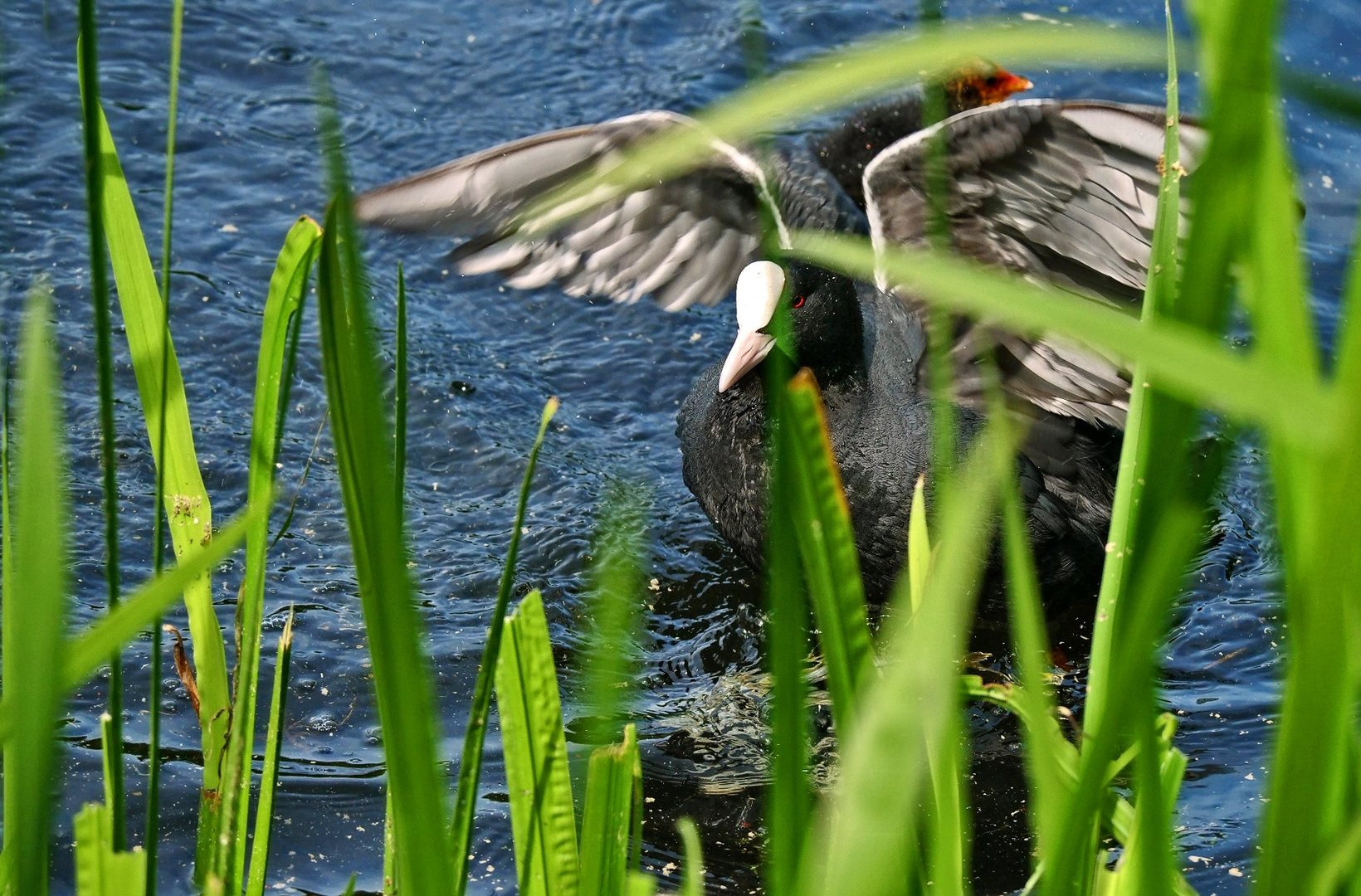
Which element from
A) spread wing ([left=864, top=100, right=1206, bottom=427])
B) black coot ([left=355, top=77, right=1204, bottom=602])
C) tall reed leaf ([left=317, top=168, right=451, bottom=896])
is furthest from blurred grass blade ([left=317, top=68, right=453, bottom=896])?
black coot ([left=355, top=77, right=1204, bottom=602])

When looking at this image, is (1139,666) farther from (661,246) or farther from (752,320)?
(661,246)

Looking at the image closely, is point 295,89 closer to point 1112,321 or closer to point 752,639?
point 752,639

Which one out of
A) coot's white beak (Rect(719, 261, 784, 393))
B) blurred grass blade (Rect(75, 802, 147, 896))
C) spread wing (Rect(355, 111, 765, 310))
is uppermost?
spread wing (Rect(355, 111, 765, 310))

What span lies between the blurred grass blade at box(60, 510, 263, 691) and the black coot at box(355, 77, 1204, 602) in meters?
2.10

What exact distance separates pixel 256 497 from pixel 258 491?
0.8 inches

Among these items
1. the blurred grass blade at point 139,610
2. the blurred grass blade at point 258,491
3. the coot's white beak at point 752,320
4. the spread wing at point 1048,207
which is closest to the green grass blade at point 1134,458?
the blurred grass blade at point 139,610

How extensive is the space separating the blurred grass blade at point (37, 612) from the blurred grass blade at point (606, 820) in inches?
18.0

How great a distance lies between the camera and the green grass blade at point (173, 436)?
1293mm

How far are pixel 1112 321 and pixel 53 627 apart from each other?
1.49 ft

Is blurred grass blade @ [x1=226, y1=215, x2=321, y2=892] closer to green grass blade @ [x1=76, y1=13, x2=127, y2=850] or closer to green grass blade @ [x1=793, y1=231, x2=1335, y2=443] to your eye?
green grass blade @ [x1=76, y1=13, x2=127, y2=850]

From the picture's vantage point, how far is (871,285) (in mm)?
3914

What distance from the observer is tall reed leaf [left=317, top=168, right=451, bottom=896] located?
734mm

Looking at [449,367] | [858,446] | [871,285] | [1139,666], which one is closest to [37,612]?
[1139,666]

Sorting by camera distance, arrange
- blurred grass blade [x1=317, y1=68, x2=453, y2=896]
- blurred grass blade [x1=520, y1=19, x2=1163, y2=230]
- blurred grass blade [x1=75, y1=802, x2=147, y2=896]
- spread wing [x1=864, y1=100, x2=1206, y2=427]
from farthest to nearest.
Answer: spread wing [x1=864, y1=100, x2=1206, y2=427] → blurred grass blade [x1=75, y1=802, x2=147, y2=896] → blurred grass blade [x1=317, y1=68, x2=453, y2=896] → blurred grass blade [x1=520, y1=19, x2=1163, y2=230]
